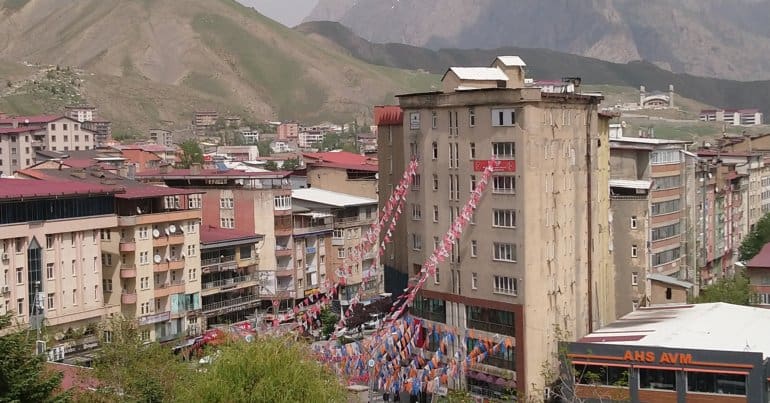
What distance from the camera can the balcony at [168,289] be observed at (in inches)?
2707

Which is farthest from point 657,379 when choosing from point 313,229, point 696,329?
point 313,229

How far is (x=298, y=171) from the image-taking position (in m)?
102

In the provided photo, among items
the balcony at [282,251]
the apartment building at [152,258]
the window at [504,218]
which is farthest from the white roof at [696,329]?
the balcony at [282,251]

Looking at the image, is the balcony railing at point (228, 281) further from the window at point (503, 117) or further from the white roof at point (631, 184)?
the white roof at point (631, 184)

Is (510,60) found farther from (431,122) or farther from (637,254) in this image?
(637,254)

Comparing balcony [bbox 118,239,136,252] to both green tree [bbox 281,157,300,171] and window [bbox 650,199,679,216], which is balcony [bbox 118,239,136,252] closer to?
window [bbox 650,199,679,216]

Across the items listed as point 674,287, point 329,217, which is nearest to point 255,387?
point 674,287

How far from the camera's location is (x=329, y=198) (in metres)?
91.9

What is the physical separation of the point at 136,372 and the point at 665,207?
45.6 m

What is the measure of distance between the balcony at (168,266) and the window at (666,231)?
3106 centimetres


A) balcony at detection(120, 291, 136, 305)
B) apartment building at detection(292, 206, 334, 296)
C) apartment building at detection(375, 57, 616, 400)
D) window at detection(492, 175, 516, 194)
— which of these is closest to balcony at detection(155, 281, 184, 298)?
balcony at detection(120, 291, 136, 305)

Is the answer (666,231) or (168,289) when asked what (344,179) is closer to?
(666,231)

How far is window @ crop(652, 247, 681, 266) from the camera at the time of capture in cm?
7869

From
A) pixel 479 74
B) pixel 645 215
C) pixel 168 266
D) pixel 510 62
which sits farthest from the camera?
pixel 645 215
